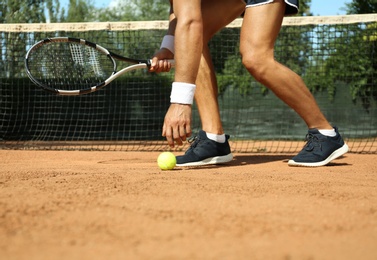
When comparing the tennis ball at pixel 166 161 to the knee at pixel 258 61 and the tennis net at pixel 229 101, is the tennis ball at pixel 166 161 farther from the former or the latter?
the tennis net at pixel 229 101

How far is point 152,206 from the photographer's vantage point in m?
2.20

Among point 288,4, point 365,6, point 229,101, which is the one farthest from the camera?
point 365,6

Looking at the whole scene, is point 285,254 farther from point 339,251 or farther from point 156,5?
point 156,5

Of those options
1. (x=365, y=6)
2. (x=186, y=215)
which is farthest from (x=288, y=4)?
(x=365, y=6)

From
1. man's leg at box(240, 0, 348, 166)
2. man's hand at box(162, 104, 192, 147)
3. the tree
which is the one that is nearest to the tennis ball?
man's hand at box(162, 104, 192, 147)

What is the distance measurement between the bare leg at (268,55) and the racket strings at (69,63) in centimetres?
119

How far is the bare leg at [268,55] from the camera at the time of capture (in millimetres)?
3654

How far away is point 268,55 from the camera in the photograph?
12.1 ft

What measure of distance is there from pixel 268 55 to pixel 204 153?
2.47 ft

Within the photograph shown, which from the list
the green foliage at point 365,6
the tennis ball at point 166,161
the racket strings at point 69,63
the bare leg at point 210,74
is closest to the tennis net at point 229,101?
the green foliage at point 365,6

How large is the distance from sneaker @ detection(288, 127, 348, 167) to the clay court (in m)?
0.43

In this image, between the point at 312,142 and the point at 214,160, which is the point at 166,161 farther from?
the point at 312,142

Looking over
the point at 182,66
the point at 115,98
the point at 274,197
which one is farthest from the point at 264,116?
the point at 274,197

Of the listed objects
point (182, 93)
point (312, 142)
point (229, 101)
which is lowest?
point (229, 101)
